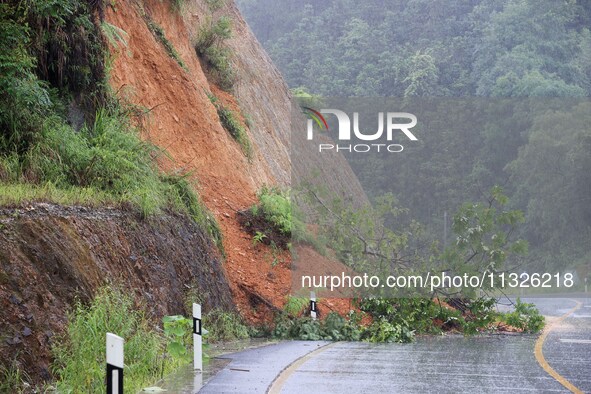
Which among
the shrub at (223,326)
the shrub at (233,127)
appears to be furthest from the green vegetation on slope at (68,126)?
the shrub at (233,127)

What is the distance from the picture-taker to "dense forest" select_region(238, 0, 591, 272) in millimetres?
33312

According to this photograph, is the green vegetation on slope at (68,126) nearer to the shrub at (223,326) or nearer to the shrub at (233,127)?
the shrub at (223,326)

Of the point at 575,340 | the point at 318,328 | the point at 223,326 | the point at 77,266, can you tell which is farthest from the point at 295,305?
the point at 77,266

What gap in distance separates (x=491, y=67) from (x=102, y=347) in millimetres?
74839

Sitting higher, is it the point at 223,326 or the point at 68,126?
the point at 68,126

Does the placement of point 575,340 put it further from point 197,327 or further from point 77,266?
point 77,266

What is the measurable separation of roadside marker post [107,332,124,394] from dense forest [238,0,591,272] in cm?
2074

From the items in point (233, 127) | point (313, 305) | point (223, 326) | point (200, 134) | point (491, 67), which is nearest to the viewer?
point (223, 326)

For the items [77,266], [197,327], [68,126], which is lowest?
[197,327]

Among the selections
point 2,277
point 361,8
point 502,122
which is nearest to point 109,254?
point 2,277

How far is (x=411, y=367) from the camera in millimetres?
13875

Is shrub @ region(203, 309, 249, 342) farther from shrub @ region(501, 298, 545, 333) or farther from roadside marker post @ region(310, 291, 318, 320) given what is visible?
shrub @ region(501, 298, 545, 333)

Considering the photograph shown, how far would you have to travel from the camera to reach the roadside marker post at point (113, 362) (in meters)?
8.29

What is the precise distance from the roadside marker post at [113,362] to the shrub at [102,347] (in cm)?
162
